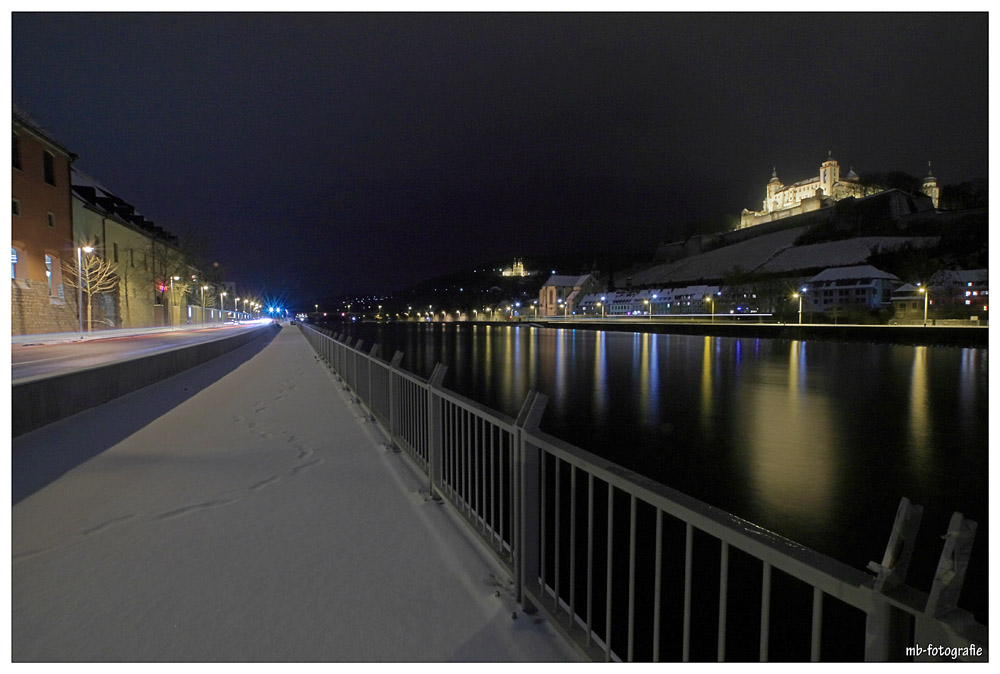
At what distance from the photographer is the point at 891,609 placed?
1.37 metres

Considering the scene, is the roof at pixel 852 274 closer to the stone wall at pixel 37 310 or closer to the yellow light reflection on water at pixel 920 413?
the yellow light reflection on water at pixel 920 413

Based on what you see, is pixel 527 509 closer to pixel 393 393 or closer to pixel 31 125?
pixel 393 393

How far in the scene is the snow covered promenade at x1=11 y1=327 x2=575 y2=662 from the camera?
272 centimetres

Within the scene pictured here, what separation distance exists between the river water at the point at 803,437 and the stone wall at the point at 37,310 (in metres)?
20.4

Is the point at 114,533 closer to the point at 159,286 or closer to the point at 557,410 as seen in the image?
the point at 557,410

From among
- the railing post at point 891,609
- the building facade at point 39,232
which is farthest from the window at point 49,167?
the railing post at point 891,609

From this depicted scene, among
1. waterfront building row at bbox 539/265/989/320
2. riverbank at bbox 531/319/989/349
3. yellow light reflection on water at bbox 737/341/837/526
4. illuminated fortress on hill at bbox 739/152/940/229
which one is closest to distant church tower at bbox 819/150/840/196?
illuminated fortress on hill at bbox 739/152/940/229

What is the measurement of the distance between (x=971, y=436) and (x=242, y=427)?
1607 cm

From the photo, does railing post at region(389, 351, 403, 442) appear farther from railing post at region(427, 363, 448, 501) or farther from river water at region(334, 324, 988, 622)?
river water at region(334, 324, 988, 622)

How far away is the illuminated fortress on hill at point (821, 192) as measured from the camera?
130750 millimetres

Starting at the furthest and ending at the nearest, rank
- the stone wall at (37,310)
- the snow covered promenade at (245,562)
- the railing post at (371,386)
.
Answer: the stone wall at (37,310) < the railing post at (371,386) < the snow covered promenade at (245,562)

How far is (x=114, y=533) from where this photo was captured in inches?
157

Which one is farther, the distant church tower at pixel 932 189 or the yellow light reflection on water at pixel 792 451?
the distant church tower at pixel 932 189

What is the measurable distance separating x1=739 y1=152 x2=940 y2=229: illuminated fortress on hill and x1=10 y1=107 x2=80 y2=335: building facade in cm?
14293
